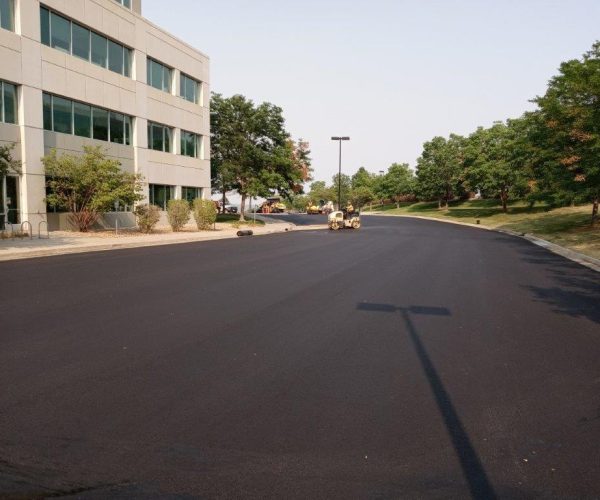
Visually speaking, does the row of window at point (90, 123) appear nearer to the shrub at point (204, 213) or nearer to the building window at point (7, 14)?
the building window at point (7, 14)

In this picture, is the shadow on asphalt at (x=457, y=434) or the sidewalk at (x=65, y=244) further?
the sidewalk at (x=65, y=244)

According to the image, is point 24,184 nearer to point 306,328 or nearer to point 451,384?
point 306,328

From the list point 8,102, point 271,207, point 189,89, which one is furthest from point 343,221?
point 271,207

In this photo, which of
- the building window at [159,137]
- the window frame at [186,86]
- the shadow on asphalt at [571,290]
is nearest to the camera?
the shadow on asphalt at [571,290]

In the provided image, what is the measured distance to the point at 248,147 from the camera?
43.2m

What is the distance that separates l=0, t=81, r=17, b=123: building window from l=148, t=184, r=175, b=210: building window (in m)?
11.2

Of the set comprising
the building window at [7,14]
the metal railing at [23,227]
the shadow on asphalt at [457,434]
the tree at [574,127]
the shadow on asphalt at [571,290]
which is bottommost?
the shadow on asphalt at [457,434]

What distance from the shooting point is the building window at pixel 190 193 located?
38.9 m

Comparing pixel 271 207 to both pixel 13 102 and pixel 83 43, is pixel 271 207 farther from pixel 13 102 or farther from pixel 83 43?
pixel 13 102

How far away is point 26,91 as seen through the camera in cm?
2450

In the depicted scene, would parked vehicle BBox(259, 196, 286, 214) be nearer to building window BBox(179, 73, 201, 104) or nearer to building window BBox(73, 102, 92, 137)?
building window BBox(179, 73, 201, 104)

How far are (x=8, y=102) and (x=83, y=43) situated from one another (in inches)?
265

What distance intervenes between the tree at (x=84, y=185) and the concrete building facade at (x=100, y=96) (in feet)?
2.44

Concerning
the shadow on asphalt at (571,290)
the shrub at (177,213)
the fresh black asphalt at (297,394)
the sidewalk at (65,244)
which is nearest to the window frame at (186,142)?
the shrub at (177,213)
